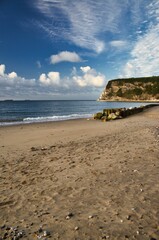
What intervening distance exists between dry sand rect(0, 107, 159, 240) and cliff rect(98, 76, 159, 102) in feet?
522

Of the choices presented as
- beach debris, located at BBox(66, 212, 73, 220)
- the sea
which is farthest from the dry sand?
the sea

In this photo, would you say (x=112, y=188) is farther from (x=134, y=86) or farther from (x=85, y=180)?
(x=134, y=86)

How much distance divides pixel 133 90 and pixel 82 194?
594 feet

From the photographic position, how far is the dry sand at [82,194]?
4.96m

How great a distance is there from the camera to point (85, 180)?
778 cm

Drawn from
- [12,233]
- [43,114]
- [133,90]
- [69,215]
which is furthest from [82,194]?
[133,90]


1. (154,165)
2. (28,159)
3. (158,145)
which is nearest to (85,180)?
(154,165)

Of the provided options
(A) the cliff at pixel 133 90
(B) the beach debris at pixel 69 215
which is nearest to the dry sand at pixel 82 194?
(B) the beach debris at pixel 69 215

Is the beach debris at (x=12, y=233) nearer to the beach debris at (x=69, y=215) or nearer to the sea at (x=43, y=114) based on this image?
the beach debris at (x=69, y=215)

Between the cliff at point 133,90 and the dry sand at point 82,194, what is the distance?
522 ft

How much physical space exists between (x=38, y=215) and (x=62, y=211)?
63 centimetres

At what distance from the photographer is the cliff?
168663mm

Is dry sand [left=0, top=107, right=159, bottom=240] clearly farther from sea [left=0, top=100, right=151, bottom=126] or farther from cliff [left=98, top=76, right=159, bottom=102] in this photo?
cliff [left=98, top=76, right=159, bottom=102]

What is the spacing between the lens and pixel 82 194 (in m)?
6.68
